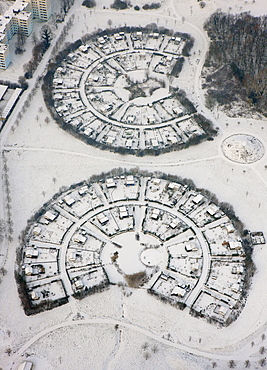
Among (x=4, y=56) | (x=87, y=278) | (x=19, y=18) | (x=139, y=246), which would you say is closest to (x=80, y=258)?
(x=87, y=278)

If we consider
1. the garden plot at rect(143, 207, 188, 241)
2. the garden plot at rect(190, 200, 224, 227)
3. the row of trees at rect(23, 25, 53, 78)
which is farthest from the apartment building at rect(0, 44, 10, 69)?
the garden plot at rect(190, 200, 224, 227)

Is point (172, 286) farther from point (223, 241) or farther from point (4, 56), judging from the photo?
point (4, 56)

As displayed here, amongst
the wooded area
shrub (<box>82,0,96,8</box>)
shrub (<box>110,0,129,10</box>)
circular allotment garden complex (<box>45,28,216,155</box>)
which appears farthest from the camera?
shrub (<box>110,0,129,10</box>)

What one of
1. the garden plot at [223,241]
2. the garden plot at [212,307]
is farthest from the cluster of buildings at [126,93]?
the garden plot at [212,307]

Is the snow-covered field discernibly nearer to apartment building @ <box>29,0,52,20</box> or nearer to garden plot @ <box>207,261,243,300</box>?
garden plot @ <box>207,261,243,300</box>

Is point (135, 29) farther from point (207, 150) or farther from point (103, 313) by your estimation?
point (103, 313)

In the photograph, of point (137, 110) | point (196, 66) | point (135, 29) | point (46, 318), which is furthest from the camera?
point (135, 29)

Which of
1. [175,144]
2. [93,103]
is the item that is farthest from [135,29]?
[175,144]

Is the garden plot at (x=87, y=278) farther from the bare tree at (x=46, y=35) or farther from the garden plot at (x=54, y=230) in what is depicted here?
the bare tree at (x=46, y=35)
